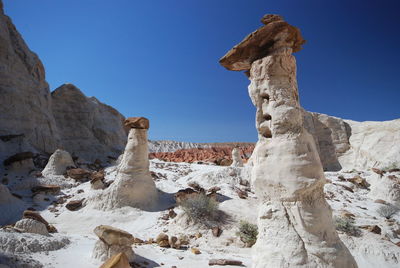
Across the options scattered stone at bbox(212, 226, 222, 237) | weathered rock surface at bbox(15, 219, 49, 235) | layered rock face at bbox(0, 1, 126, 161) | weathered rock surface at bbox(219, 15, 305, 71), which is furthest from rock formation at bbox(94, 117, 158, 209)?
layered rock face at bbox(0, 1, 126, 161)

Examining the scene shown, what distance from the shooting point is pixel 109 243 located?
4.24m

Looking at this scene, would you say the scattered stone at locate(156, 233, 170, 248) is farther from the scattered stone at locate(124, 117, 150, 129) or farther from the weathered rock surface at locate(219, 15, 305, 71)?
the scattered stone at locate(124, 117, 150, 129)

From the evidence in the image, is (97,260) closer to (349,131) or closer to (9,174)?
(9,174)

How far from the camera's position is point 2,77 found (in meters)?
14.8

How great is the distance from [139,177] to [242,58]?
6.29 meters

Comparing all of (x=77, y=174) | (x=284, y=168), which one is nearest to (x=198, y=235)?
(x=284, y=168)

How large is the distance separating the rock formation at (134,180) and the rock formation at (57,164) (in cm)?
477

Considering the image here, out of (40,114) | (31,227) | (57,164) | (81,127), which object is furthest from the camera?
(81,127)

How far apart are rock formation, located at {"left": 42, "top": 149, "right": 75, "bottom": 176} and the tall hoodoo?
37.4 ft

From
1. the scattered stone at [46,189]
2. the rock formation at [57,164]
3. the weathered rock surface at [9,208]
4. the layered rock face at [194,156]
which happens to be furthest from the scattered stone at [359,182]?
the rock formation at [57,164]

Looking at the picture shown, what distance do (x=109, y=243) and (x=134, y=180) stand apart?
464cm

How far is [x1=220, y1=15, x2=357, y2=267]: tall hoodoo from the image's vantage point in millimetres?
2994

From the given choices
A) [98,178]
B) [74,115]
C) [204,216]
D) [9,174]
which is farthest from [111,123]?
[204,216]

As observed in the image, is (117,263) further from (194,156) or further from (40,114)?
(194,156)
